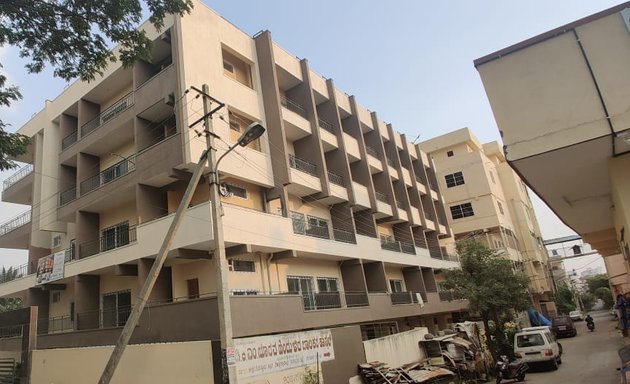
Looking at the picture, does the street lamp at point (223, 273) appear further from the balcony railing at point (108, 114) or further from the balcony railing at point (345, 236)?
the balcony railing at point (345, 236)

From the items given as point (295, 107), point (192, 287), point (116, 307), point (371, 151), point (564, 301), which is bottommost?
point (564, 301)

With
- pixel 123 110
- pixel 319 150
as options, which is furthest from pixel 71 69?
pixel 319 150

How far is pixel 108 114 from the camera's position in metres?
22.6

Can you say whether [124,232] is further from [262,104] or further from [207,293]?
[262,104]

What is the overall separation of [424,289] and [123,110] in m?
23.4

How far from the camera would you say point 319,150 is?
79.4ft

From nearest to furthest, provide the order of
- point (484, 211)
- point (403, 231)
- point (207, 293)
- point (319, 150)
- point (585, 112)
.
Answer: point (585, 112), point (207, 293), point (319, 150), point (403, 231), point (484, 211)

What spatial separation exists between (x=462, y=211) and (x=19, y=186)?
42039mm

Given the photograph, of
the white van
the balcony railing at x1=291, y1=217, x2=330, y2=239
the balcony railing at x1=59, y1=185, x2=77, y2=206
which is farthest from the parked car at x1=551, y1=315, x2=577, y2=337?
the balcony railing at x1=59, y1=185, x2=77, y2=206

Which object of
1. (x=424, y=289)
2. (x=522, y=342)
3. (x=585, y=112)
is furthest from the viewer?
(x=424, y=289)

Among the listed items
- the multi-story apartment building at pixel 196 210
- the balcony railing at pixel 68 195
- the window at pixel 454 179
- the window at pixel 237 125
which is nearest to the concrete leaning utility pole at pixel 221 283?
the multi-story apartment building at pixel 196 210

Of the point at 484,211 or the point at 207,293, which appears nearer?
the point at 207,293

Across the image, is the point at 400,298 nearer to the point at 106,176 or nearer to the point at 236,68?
the point at 236,68

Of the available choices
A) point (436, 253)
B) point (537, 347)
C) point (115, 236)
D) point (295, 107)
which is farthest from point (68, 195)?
point (436, 253)
